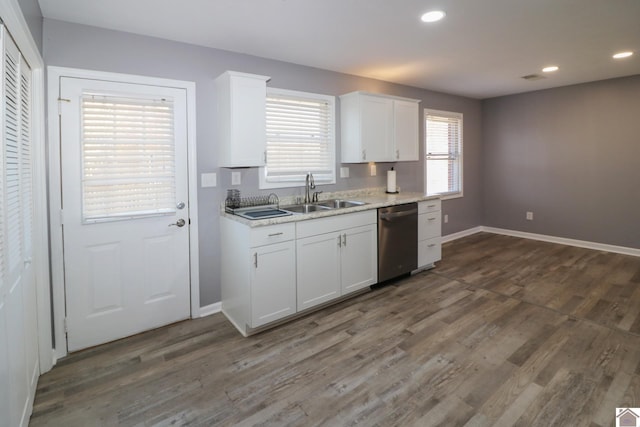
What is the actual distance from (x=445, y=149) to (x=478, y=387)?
14.0 feet

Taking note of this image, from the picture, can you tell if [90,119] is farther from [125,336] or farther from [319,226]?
[319,226]

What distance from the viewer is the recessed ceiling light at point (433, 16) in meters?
2.48

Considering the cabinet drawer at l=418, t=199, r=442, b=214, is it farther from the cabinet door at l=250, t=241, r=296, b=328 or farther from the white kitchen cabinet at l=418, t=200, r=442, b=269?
the cabinet door at l=250, t=241, r=296, b=328

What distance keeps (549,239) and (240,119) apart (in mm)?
5269

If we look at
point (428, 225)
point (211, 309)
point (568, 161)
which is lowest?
point (211, 309)

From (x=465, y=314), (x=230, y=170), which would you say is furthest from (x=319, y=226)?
(x=465, y=314)

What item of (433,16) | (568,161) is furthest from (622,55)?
(433,16)

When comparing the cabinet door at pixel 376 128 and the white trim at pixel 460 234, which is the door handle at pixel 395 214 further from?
the white trim at pixel 460 234

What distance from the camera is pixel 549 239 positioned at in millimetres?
5543

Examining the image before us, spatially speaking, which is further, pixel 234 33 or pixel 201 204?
pixel 201 204

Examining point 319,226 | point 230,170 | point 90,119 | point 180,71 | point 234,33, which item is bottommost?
point 319,226

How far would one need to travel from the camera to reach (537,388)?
2.06m

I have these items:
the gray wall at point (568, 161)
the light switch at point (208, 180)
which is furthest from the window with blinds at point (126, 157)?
the gray wall at point (568, 161)

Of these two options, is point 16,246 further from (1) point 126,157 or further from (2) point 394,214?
(2) point 394,214
